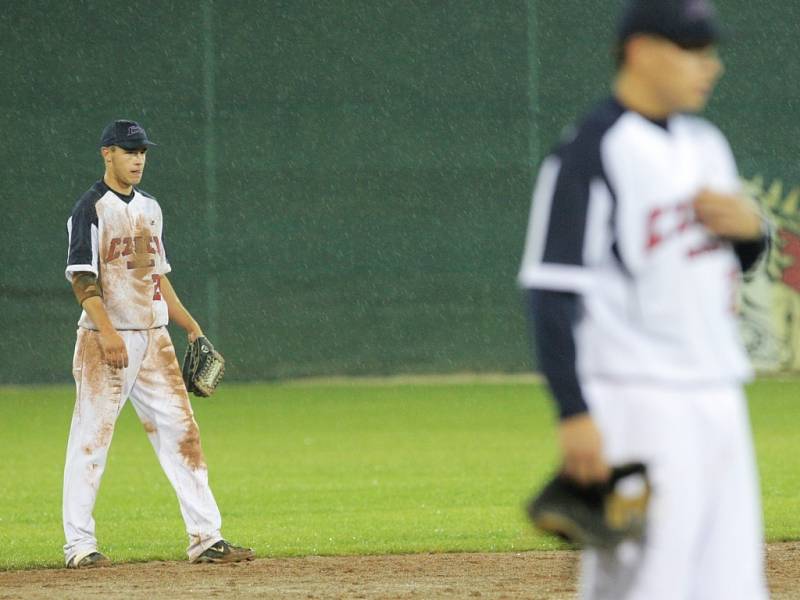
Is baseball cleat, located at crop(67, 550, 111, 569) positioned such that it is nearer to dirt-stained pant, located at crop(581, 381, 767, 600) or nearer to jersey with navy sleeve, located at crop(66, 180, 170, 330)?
jersey with navy sleeve, located at crop(66, 180, 170, 330)

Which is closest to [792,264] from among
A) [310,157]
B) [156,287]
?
[310,157]

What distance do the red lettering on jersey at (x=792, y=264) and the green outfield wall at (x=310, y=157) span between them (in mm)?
2188

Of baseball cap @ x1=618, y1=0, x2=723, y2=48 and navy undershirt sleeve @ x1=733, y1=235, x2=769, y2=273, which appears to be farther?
navy undershirt sleeve @ x1=733, y1=235, x2=769, y2=273

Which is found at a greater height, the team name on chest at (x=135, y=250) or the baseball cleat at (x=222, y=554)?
the team name on chest at (x=135, y=250)

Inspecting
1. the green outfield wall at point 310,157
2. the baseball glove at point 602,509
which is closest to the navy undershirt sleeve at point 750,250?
the baseball glove at point 602,509

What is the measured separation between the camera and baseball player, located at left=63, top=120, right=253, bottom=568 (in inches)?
315

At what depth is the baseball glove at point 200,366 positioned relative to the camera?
8.65m

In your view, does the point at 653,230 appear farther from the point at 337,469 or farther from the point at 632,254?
the point at 337,469

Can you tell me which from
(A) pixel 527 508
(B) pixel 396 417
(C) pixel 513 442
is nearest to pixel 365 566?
(A) pixel 527 508

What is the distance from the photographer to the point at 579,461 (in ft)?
12.0

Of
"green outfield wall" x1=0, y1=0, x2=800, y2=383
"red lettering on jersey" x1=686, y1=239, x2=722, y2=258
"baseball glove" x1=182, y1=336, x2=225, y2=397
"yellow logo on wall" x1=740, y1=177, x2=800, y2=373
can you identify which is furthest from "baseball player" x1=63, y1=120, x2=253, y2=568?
"yellow logo on wall" x1=740, y1=177, x2=800, y2=373

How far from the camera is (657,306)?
12.5 feet

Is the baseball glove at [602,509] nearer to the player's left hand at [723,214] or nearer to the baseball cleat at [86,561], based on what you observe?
the player's left hand at [723,214]

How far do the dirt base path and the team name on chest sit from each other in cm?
147
